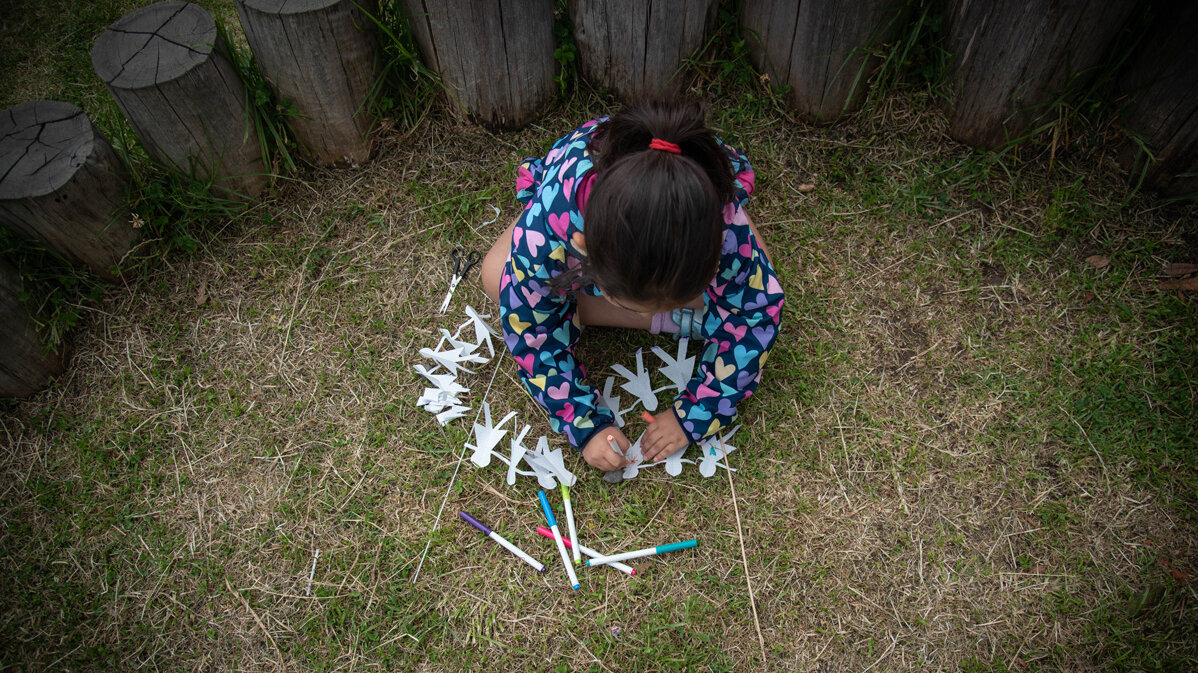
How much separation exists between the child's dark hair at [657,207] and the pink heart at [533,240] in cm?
31

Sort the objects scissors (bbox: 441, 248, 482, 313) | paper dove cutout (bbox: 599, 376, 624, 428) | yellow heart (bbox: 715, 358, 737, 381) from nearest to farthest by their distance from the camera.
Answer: yellow heart (bbox: 715, 358, 737, 381) → paper dove cutout (bbox: 599, 376, 624, 428) → scissors (bbox: 441, 248, 482, 313)

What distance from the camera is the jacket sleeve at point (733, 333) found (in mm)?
1959

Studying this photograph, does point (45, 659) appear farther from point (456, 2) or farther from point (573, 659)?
point (456, 2)

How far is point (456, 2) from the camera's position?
7.70 ft

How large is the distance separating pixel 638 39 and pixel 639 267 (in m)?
1.36

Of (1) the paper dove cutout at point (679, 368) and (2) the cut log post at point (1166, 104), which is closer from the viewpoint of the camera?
(2) the cut log post at point (1166, 104)

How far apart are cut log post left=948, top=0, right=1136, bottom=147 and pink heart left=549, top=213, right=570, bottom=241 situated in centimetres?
165

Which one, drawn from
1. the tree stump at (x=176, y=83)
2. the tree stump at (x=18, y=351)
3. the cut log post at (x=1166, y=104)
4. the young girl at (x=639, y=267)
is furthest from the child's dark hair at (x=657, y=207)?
the tree stump at (x=18, y=351)

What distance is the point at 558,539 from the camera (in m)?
2.13

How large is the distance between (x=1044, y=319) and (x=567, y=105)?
197 cm

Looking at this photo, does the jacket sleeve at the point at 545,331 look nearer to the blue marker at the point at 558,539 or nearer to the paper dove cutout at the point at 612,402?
the paper dove cutout at the point at 612,402

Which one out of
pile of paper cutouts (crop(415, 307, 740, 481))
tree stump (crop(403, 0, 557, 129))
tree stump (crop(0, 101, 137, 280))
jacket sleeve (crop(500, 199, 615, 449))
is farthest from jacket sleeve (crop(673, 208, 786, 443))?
tree stump (crop(0, 101, 137, 280))

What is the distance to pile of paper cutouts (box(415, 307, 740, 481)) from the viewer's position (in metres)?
2.23

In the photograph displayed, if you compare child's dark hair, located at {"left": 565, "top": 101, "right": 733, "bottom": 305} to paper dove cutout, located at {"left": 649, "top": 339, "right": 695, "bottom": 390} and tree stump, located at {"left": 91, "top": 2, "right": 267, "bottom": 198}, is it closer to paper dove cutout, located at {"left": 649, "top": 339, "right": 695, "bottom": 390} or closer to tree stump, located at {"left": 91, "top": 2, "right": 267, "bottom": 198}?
paper dove cutout, located at {"left": 649, "top": 339, "right": 695, "bottom": 390}
